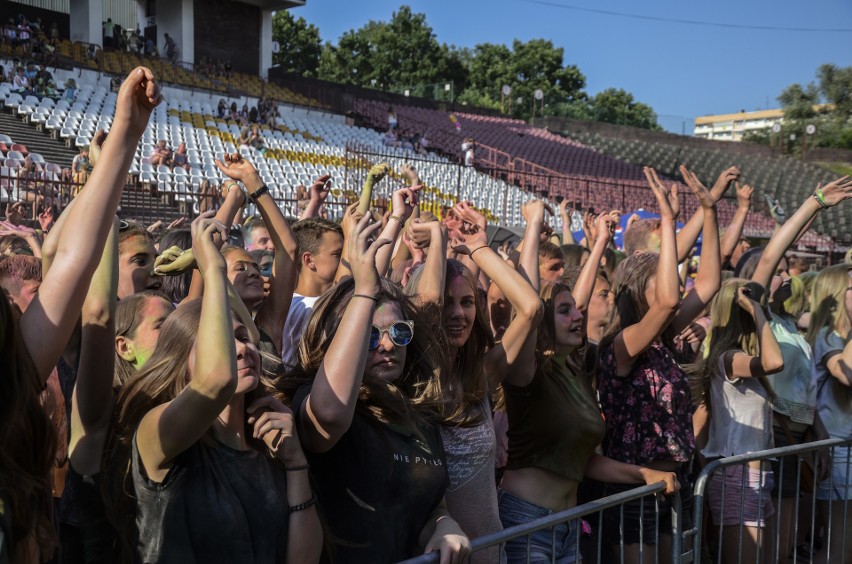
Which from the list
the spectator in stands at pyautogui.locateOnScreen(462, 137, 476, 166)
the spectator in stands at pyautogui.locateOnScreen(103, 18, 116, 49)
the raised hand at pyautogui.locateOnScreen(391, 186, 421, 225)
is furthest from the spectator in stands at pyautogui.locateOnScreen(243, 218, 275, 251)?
the spectator in stands at pyautogui.locateOnScreen(103, 18, 116, 49)

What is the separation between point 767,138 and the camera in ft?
154

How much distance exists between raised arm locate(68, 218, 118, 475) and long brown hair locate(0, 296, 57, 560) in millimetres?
429

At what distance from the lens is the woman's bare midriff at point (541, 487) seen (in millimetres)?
3180

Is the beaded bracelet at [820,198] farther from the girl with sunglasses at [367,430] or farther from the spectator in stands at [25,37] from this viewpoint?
the spectator in stands at [25,37]

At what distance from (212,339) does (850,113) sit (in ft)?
169

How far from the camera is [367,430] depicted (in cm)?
231

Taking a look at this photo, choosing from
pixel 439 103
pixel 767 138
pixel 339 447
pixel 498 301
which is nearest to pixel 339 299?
pixel 339 447

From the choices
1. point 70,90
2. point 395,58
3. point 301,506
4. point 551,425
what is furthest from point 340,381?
point 395,58

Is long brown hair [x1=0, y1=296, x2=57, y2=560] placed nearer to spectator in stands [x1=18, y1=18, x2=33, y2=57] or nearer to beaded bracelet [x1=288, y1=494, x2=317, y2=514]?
beaded bracelet [x1=288, y1=494, x2=317, y2=514]

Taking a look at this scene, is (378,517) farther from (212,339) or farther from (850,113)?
(850,113)

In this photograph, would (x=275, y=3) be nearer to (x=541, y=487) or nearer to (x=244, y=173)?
(x=244, y=173)

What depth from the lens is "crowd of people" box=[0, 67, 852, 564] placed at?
1.89 meters

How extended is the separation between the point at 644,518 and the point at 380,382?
151 cm

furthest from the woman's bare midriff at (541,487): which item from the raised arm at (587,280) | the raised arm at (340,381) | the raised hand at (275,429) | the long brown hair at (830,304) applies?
the long brown hair at (830,304)
